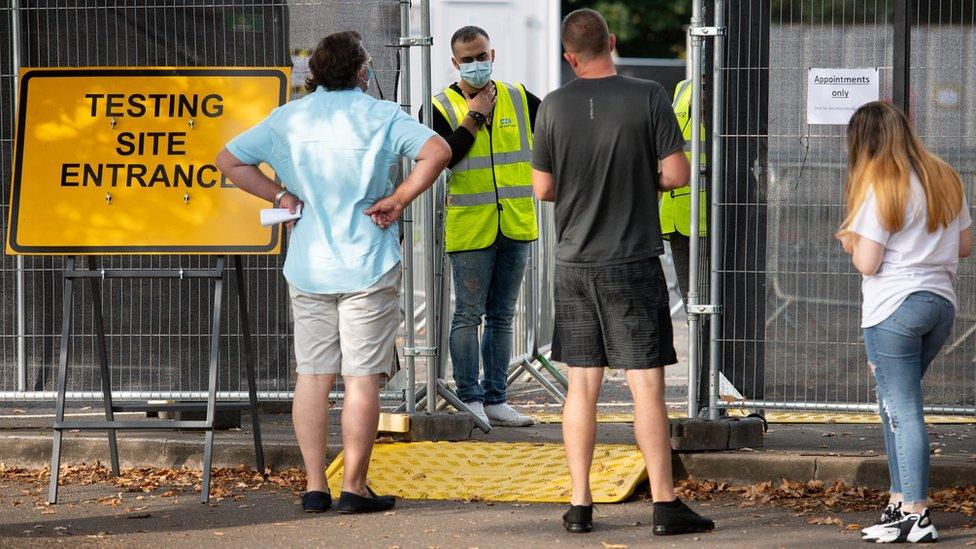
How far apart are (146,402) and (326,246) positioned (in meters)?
2.12

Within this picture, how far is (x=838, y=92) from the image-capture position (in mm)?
6957

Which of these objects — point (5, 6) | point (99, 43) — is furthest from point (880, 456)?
point (5, 6)

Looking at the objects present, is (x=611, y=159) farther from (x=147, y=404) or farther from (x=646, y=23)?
(x=646, y=23)

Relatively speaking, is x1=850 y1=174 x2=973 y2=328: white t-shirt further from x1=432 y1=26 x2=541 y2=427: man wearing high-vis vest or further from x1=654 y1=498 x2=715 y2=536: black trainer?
x1=432 y1=26 x2=541 y2=427: man wearing high-vis vest

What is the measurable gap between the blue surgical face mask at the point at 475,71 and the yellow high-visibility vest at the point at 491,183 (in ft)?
0.52

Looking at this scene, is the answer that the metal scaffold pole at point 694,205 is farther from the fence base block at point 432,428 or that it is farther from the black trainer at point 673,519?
the black trainer at point 673,519

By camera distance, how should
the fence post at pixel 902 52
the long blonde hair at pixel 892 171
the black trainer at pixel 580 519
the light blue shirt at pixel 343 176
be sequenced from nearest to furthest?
1. the long blonde hair at pixel 892 171
2. the black trainer at pixel 580 519
3. the light blue shirt at pixel 343 176
4. the fence post at pixel 902 52

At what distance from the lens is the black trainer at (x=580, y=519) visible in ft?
19.0

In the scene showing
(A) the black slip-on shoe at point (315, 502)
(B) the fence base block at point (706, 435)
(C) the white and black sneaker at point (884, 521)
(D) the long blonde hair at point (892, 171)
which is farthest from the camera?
(B) the fence base block at point (706, 435)

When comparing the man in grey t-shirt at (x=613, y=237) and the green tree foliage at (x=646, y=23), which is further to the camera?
the green tree foliage at (x=646, y=23)

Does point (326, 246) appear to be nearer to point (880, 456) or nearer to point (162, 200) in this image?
point (162, 200)

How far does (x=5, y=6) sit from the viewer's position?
7.84m

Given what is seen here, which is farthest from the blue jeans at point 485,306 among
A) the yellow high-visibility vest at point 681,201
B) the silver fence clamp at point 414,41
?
the silver fence clamp at point 414,41

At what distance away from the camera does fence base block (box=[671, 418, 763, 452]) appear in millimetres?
6801
